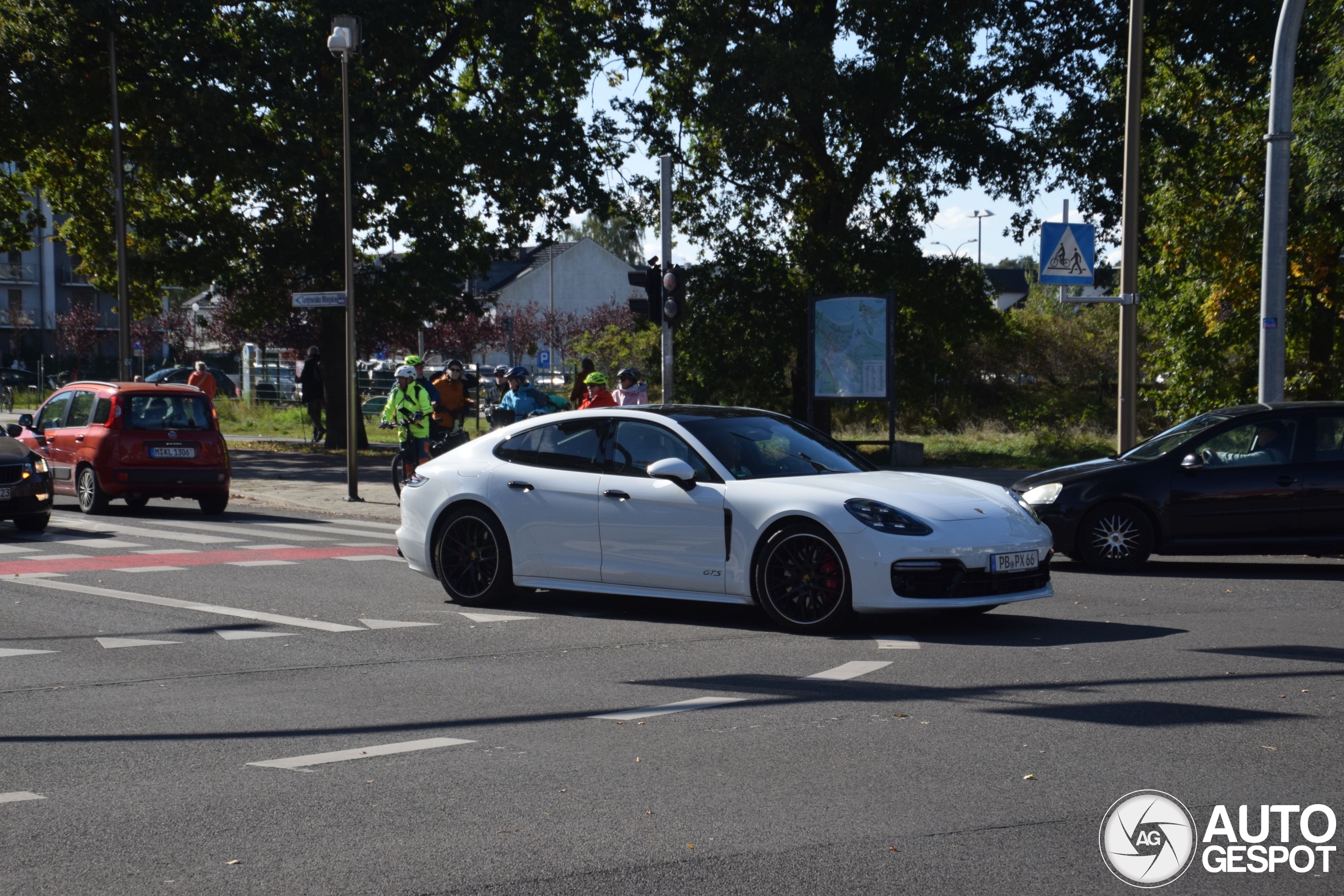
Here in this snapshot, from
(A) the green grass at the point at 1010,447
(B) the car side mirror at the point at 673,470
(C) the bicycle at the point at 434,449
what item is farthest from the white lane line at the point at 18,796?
(A) the green grass at the point at 1010,447

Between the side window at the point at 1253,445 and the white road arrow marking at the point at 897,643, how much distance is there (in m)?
4.84

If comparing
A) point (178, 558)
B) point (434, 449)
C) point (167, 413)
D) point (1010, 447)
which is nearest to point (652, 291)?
point (434, 449)

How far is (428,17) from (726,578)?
21.6m

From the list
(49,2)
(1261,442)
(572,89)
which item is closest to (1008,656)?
(1261,442)

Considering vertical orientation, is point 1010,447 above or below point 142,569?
above

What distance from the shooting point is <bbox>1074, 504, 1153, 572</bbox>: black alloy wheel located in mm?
12648

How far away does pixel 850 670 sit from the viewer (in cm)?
792

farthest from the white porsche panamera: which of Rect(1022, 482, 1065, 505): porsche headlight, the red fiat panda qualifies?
the red fiat panda

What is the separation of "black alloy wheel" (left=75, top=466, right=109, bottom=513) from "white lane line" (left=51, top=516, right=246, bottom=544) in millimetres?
472

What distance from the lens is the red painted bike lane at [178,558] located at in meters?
12.8

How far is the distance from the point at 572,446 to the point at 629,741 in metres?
4.25

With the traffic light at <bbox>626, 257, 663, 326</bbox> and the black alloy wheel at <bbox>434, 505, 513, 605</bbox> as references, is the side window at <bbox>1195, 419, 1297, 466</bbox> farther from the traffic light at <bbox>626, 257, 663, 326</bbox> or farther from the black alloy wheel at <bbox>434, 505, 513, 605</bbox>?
the traffic light at <bbox>626, 257, 663, 326</bbox>

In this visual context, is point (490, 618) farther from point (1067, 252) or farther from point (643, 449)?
point (1067, 252)

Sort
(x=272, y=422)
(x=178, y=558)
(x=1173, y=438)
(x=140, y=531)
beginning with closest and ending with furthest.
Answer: (x=1173, y=438) → (x=178, y=558) → (x=140, y=531) → (x=272, y=422)
